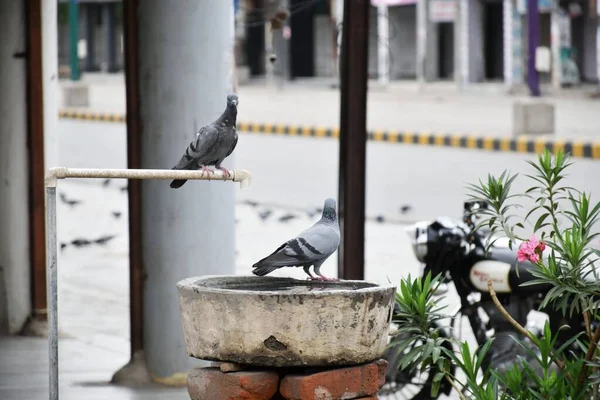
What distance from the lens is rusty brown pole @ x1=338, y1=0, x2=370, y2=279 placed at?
630 centimetres

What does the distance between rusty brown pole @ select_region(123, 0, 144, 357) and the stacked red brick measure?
2.28 metres

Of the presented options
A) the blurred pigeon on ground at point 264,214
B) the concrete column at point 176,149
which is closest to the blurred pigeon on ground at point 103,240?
the blurred pigeon on ground at point 264,214

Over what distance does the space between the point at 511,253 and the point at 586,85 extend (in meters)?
29.5

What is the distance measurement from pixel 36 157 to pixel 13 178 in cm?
17

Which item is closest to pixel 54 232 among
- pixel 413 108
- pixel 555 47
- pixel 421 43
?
pixel 413 108

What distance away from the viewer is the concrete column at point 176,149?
6.02 metres

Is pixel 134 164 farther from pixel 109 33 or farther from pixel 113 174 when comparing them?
pixel 109 33

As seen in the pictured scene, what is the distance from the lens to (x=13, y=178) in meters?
7.57

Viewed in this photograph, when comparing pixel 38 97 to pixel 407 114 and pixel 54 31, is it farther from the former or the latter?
pixel 407 114

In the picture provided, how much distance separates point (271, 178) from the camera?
1644 cm

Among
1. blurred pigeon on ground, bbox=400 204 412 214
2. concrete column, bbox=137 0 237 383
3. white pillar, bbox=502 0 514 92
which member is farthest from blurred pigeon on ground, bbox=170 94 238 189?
white pillar, bbox=502 0 514 92

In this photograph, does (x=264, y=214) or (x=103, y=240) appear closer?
(x=103, y=240)

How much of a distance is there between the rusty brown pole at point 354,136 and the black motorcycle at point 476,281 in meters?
0.54

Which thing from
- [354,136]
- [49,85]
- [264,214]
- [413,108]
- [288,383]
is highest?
[49,85]
